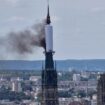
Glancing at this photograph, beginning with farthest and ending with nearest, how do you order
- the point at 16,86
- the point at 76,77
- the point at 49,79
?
1. the point at 76,77
2. the point at 16,86
3. the point at 49,79

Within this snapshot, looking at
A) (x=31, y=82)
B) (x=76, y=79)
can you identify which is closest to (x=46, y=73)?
(x=31, y=82)

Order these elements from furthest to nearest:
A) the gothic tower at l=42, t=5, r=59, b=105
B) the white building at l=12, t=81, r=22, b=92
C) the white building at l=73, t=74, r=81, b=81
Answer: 1. the white building at l=73, t=74, r=81, b=81
2. the white building at l=12, t=81, r=22, b=92
3. the gothic tower at l=42, t=5, r=59, b=105

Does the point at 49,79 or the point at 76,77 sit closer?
the point at 49,79

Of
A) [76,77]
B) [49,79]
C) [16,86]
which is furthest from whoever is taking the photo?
[76,77]

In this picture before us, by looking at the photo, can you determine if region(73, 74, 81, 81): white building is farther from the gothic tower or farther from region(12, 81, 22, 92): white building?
the gothic tower

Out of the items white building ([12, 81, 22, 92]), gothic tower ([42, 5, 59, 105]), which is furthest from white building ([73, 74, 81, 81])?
gothic tower ([42, 5, 59, 105])

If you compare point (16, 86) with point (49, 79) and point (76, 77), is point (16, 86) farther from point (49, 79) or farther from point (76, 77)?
point (49, 79)

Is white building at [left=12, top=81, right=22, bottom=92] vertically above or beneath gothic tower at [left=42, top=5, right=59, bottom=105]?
above

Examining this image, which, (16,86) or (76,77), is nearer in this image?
(16,86)

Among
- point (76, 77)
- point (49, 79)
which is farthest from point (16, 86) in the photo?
point (49, 79)

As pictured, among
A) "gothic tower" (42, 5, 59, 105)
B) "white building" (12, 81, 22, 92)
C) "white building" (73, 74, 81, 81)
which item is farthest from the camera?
"white building" (73, 74, 81, 81)

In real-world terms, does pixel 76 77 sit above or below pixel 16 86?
above

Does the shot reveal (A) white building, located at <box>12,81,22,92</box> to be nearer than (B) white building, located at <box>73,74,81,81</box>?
Yes
